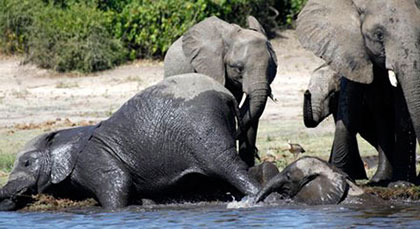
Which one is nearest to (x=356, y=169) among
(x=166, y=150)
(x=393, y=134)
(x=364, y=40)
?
(x=393, y=134)

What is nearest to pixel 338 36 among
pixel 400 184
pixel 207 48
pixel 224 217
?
pixel 400 184

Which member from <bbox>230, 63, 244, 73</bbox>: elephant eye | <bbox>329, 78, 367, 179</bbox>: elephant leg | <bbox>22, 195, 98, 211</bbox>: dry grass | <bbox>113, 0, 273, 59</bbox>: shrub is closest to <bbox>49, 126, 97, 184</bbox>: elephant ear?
<bbox>22, 195, 98, 211</bbox>: dry grass

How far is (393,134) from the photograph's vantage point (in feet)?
40.8

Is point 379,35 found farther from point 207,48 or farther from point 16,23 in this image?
point 16,23

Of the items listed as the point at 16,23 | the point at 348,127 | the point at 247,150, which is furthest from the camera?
the point at 16,23

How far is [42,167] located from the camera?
11625 mm

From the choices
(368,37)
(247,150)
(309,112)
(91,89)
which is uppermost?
(368,37)

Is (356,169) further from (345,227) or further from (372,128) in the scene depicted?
(345,227)

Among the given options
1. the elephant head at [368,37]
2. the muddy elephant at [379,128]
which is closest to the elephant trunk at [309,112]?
the muddy elephant at [379,128]

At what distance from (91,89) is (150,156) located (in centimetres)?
1043

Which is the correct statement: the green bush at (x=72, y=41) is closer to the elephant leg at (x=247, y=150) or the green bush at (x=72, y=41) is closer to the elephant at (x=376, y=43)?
the elephant leg at (x=247, y=150)

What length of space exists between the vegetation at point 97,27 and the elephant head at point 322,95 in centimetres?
912

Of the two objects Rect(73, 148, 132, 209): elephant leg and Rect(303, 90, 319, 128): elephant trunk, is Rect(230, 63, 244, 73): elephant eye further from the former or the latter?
Rect(73, 148, 132, 209): elephant leg

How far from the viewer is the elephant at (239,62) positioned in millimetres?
14000
